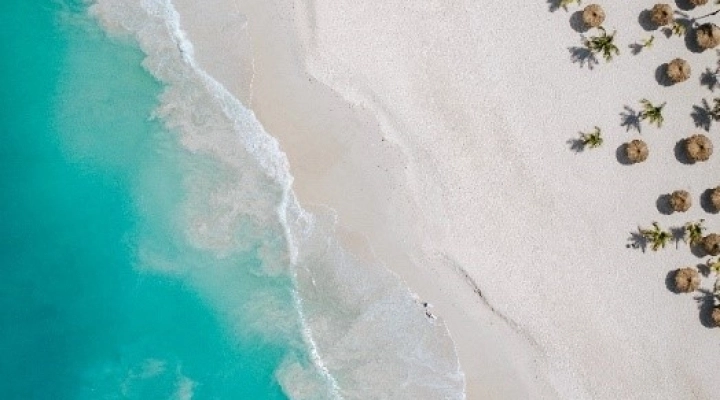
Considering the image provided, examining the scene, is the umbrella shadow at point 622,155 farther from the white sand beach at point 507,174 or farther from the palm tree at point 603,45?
the palm tree at point 603,45

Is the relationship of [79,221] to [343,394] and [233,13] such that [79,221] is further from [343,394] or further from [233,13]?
[343,394]

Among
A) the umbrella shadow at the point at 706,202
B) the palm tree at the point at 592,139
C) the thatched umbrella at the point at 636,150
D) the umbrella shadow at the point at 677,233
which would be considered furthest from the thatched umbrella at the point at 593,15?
the umbrella shadow at the point at 677,233

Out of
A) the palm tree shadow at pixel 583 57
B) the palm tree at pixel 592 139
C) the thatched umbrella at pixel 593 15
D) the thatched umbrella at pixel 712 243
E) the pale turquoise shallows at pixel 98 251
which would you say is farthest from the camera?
the pale turquoise shallows at pixel 98 251

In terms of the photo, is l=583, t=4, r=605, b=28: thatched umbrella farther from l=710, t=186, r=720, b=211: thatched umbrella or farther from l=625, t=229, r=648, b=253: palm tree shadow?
l=625, t=229, r=648, b=253: palm tree shadow

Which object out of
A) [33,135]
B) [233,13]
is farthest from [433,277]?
[33,135]

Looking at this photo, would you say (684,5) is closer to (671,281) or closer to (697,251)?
(697,251)

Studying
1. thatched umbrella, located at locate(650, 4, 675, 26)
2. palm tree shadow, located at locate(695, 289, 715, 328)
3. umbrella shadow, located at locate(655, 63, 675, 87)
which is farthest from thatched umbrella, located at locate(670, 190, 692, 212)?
thatched umbrella, located at locate(650, 4, 675, 26)
